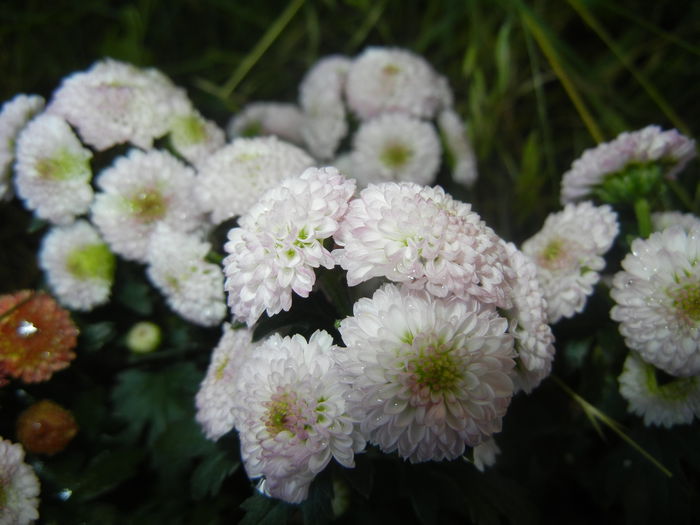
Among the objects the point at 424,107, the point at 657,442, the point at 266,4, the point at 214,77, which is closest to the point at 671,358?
the point at 657,442

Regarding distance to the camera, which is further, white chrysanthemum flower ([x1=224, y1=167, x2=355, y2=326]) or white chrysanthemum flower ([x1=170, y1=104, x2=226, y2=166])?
white chrysanthemum flower ([x1=170, y1=104, x2=226, y2=166])

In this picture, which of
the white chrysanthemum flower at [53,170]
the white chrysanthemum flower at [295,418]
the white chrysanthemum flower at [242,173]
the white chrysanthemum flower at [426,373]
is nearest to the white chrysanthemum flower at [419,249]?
the white chrysanthemum flower at [426,373]

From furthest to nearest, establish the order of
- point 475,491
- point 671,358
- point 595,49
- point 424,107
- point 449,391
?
point 595,49 < point 424,107 < point 475,491 < point 671,358 < point 449,391

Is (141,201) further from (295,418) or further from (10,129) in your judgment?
(295,418)

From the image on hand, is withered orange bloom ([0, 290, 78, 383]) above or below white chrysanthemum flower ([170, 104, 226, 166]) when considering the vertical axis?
below

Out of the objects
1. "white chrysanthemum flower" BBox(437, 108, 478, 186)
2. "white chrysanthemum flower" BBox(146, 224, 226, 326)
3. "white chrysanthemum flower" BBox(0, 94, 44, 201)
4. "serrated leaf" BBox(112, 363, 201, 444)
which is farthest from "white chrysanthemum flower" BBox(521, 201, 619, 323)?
"white chrysanthemum flower" BBox(0, 94, 44, 201)

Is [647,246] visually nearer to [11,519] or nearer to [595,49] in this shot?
[11,519]

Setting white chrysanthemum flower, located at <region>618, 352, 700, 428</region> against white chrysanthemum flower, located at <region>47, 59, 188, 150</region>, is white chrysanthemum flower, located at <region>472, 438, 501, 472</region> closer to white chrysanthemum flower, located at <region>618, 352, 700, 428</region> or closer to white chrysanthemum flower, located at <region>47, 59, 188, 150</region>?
white chrysanthemum flower, located at <region>618, 352, 700, 428</region>
